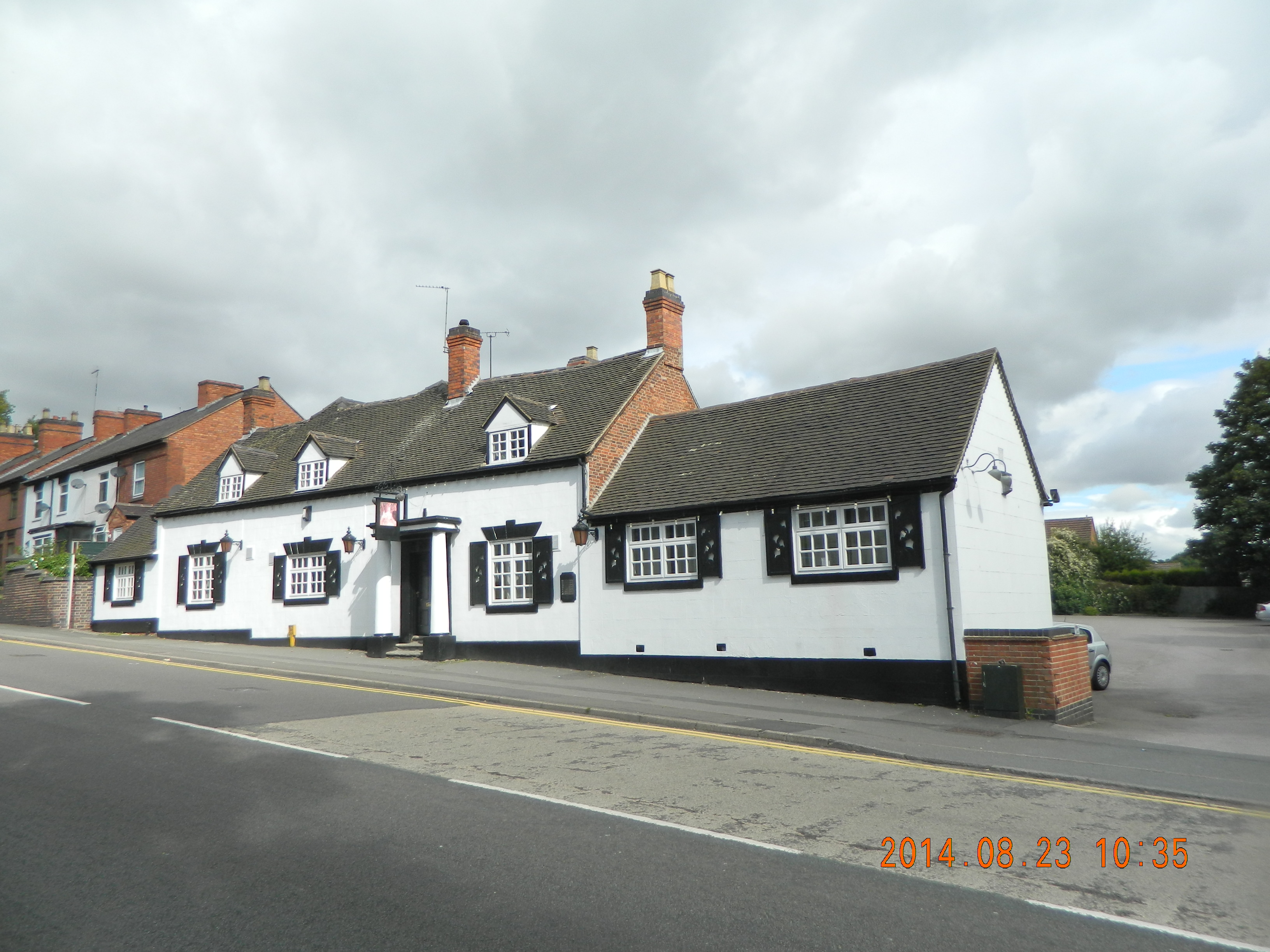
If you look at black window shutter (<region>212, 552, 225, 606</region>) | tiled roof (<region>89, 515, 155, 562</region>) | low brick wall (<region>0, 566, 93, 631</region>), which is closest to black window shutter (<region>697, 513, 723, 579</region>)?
black window shutter (<region>212, 552, 225, 606</region>)


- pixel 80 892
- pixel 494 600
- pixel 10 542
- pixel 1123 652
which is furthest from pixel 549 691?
pixel 10 542

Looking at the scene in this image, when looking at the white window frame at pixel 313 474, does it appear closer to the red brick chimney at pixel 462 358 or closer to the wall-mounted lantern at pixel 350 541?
the wall-mounted lantern at pixel 350 541

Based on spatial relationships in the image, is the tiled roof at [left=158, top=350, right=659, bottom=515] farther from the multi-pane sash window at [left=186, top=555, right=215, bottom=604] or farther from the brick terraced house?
the multi-pane sash window at [left=186, top=555, right=215, bottom=604]

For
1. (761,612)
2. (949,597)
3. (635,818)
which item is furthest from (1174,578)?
(635,818)

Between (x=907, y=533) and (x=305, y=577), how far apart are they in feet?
56.8

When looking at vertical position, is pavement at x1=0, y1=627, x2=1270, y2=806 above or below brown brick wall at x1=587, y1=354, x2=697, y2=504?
below

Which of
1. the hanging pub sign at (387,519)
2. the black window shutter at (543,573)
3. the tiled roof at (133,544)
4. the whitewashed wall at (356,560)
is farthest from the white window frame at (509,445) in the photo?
the tiled roof at (133,544)

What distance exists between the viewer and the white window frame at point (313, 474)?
25.5 metres

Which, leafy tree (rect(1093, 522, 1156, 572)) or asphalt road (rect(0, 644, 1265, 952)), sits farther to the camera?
leafy tree (rect(1093, 522, 1156, 572))

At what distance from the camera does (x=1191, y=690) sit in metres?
18.2

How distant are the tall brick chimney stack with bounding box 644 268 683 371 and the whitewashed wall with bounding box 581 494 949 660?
22.3ft

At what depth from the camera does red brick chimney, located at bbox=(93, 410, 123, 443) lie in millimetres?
45344

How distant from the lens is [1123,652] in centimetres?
2630

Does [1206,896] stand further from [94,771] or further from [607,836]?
[94,771]
